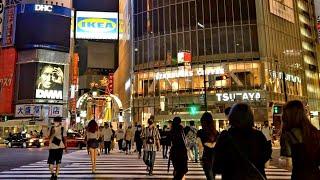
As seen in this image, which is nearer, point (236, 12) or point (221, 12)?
point (236, 12)

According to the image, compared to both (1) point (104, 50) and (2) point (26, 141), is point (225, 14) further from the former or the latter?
(1) point (104, 50)

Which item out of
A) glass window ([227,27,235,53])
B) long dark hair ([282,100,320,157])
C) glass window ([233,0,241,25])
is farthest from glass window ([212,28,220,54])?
long dark hair ([282,100,320,157])

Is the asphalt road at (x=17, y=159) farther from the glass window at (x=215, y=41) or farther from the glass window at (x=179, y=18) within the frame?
the glass window at (x=179, y=18)

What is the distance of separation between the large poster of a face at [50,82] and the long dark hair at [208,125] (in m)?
53.5

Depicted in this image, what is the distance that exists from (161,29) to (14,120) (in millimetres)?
29018

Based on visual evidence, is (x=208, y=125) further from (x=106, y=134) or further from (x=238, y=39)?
(x=238, y=39)

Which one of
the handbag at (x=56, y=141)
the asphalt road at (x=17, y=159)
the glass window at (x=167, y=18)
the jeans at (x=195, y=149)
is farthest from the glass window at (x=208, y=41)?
the handbag at (x=56, y=141)

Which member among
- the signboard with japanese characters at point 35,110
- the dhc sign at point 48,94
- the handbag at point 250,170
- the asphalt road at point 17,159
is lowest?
the asphalt road at point 17,159

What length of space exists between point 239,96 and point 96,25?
3923 cm

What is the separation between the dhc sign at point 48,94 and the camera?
57.0 metres

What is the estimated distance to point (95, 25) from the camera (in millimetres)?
70500

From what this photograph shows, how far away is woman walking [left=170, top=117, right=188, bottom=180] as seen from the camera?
7.78 m

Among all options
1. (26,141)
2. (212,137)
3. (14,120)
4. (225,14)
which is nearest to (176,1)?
(225,14)

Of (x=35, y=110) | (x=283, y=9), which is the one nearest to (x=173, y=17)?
(x=283, y=9)
